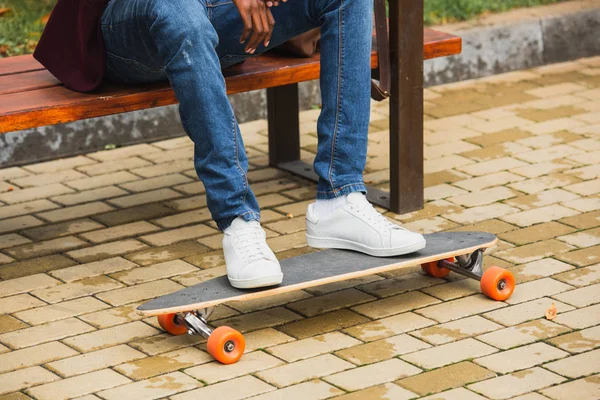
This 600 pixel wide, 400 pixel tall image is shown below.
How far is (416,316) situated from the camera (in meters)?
3.27

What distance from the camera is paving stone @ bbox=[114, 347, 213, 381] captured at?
2.96 metres

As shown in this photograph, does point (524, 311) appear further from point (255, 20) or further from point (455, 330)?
point (255, 20)

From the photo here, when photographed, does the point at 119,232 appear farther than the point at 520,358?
Yes

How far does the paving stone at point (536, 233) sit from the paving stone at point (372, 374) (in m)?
1.03

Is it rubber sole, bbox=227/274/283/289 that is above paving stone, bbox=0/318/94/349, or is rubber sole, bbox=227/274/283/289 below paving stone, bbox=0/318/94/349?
above

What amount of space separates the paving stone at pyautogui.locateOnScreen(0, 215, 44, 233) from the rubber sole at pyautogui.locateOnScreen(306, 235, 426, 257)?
1.23m

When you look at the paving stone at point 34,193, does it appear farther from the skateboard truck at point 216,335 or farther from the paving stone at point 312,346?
the paving stone at point 312,346

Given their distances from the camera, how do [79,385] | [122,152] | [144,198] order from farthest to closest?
[122,152], [144,198], [79,385]

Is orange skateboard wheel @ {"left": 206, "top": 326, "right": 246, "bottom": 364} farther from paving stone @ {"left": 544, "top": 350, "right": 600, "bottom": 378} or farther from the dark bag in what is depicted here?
the dark bag

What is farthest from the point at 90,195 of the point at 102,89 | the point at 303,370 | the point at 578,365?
the point at 578,365

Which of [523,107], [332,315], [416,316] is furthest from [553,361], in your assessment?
[523,107]

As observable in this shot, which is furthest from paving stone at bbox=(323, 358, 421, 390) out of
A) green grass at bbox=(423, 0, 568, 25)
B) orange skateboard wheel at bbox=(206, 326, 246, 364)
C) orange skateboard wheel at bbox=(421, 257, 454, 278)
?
green grass at bbox=(423, 0, 568, 25)

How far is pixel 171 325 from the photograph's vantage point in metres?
3.16

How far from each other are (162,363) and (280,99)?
190cm
